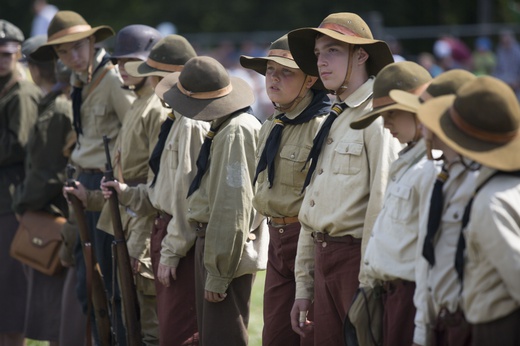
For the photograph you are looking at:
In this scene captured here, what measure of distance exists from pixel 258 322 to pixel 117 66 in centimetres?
285

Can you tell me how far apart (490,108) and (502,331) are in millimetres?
886

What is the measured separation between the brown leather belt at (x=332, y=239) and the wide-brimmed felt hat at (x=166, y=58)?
2141 millimetres

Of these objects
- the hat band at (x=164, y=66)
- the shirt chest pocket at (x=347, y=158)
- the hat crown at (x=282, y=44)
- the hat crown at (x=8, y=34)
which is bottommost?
the hat crown at (x=8, y=34)

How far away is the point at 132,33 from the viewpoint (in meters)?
7.64

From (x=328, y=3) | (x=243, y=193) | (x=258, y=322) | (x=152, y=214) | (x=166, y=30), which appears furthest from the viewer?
(x=328, y=3)

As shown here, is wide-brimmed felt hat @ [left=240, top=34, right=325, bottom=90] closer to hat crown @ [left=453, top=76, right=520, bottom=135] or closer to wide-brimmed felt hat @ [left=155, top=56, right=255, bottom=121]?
wide-brimmed felt hat @ [left=155, top=56, right=255, bottom=121]

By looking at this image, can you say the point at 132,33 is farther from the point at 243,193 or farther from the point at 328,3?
the point at 328,3

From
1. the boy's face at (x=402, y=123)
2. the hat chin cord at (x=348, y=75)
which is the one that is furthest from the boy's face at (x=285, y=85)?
the boy's face at (x=402, y=123)

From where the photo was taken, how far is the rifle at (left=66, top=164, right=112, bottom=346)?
23.6ft

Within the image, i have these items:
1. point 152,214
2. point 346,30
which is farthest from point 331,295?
point 152,214

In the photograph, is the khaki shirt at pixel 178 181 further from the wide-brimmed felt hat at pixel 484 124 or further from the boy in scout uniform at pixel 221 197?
the wide-brimmed felt hat at pixel 484 124

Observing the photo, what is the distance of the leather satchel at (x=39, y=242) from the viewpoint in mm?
7934

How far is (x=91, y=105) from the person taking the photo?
7.72m

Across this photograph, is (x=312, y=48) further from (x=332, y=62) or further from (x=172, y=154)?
(x=172, y=154)
